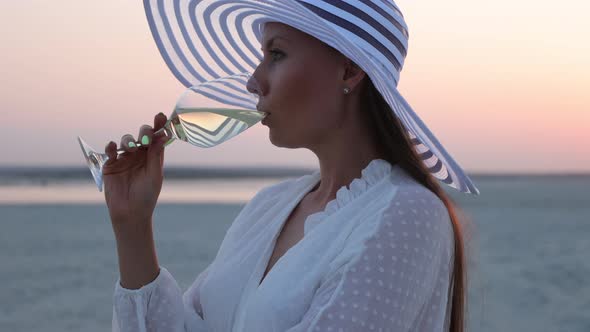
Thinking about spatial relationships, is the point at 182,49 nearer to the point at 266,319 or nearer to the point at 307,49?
the point at 307,49

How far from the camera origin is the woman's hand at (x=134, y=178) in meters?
2.42

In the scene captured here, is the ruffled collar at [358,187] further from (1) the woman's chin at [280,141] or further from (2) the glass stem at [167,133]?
(2) the glass stem at [167,133]

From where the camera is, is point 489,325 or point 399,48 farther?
point 489,325

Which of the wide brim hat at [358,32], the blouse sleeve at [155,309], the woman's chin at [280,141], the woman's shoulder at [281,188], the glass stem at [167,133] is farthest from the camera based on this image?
the woman's shoulder at [281,188]

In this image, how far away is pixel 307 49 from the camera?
2264 millimetres

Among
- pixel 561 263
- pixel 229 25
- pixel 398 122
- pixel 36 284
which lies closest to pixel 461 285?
pixel 398 122

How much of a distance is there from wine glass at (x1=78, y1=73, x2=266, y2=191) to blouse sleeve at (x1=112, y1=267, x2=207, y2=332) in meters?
0.47

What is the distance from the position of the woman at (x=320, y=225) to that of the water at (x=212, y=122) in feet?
0.22

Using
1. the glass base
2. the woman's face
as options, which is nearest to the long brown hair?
the woman's face

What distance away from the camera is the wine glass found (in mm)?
2191

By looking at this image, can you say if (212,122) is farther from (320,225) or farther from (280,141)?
(320,225)

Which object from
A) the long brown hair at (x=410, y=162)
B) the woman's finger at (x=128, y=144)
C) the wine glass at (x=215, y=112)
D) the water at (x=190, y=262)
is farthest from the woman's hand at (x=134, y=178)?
the water at (x=190, y=262)

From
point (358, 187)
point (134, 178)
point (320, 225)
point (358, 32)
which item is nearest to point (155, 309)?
point (134, 178)

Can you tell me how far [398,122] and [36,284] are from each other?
19.2 feet
